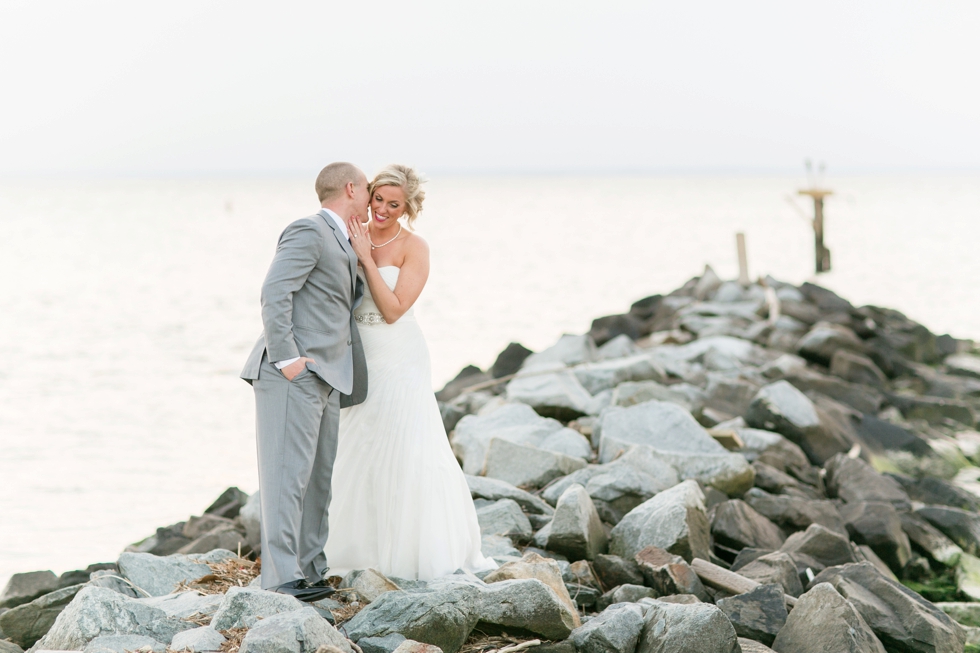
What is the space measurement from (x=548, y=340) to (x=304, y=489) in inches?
674

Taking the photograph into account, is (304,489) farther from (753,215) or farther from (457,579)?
(753,215)

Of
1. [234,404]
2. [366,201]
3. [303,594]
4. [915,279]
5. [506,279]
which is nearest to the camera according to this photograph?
[303,594]

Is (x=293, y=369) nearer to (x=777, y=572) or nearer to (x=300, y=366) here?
(x=300, y=366)

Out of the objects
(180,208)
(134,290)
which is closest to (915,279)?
(134,290)

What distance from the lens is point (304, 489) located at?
464cm

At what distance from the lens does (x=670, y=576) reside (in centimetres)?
533

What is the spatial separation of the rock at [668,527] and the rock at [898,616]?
2.92 feet

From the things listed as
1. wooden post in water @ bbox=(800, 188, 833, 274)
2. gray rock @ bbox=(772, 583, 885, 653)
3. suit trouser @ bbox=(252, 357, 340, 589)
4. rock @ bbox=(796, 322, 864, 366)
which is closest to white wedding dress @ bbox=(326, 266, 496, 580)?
suit trouser @ bbox=(252, 357, 340, 589)

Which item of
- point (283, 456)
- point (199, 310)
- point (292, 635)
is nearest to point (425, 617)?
point (292, 635)

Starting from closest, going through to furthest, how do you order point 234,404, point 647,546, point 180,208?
point 647,546 < point 234,404 < point 180,208

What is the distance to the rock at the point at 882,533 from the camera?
7043 millimetres

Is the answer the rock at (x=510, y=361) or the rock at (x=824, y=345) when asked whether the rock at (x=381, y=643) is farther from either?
the rock at (x=824, y=345)

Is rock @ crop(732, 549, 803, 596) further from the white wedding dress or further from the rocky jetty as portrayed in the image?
the white wedding dress

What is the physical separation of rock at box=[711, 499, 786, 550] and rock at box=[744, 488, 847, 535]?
36 cm
